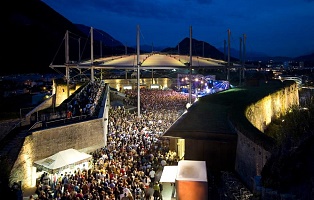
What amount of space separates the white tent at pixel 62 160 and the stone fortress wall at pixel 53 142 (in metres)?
0.52

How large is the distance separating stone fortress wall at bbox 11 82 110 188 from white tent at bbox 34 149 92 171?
0.52m

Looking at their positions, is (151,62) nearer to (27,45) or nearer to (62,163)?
(62,163)

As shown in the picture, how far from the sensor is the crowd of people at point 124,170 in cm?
1101

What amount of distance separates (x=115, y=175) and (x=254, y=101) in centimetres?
1320

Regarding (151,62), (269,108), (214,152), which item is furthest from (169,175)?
(151,62)

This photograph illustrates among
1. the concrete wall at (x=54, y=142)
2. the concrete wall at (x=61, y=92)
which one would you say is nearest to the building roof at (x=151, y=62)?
the concrete wall at (x=61, y=92)

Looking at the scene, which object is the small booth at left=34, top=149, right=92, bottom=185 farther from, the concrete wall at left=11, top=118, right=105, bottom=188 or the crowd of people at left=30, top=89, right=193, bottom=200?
the concrete wall at left=11, top=118, right=105, bottom=188

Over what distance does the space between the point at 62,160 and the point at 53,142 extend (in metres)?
1.46

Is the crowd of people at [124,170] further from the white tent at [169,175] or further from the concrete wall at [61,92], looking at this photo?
the concrete wall at [61,92]

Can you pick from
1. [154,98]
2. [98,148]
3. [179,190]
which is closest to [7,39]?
[154,98]

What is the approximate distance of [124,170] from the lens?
41.1 ft

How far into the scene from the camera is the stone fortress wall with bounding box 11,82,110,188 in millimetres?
12762

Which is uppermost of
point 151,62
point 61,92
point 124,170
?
point 151,62

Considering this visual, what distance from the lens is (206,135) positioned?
46.1 feet
